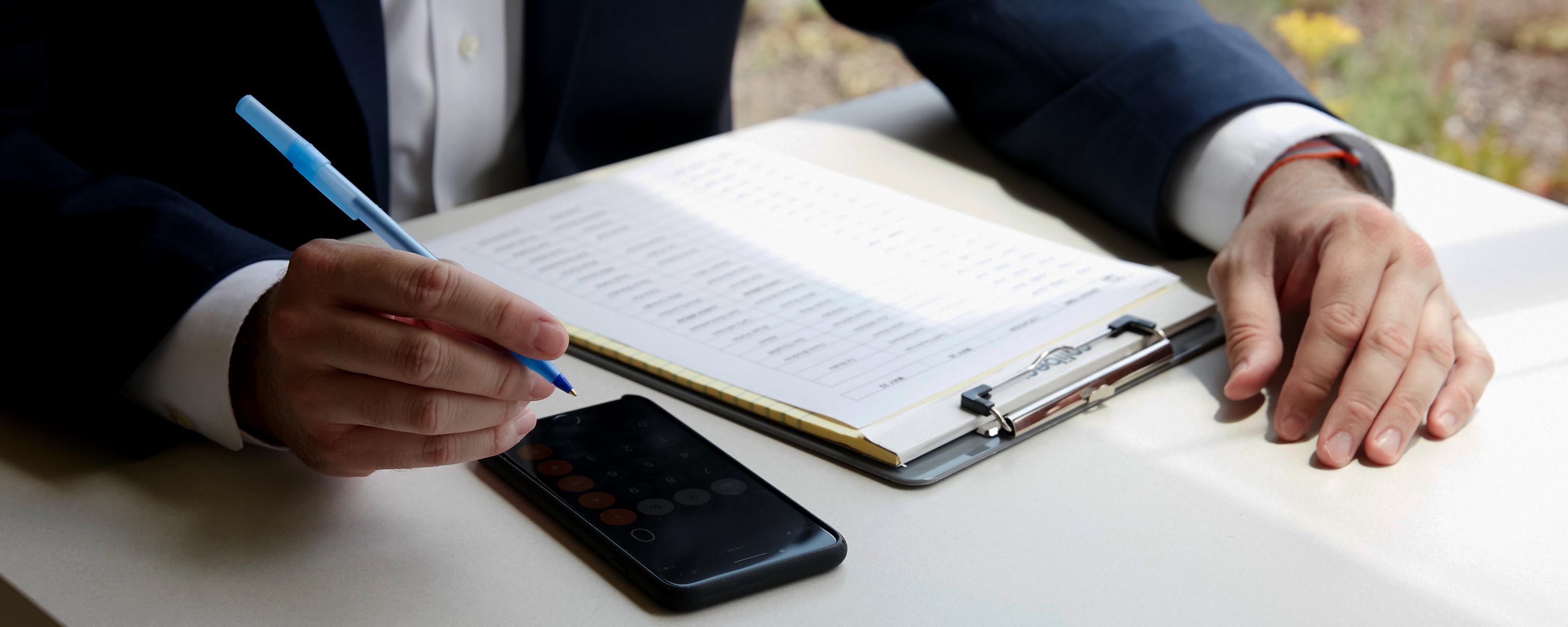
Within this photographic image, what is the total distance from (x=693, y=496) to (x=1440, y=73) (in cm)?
282

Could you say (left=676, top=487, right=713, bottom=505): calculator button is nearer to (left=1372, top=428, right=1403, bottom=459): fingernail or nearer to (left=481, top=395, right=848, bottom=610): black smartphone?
(left=481, top=395, right=848, bottom=610): black smartphone

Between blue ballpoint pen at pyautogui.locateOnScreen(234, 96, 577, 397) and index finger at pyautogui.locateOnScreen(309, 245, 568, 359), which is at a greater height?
blue ballpoint pen at pyautogui.locateOnScreen(234, 96, 577, 397)

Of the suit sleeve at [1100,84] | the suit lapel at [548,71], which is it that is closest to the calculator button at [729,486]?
the suit sleeve at [1100,84]

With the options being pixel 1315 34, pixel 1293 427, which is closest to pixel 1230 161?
pixel 1293 427

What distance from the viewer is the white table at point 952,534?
55 centimetres

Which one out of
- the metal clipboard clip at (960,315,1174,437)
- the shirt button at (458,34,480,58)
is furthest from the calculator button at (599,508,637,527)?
the shirt button at (458,34,480,58)

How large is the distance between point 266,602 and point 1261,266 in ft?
2.17

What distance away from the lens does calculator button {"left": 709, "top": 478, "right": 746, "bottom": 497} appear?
0.62 meters

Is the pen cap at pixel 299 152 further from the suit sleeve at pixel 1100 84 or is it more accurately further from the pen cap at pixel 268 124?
the suit sleeve at pixel 1100 84

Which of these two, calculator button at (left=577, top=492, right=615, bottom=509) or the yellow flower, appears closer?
calculator button at (left=577, top=492, right=615, bottom=509)

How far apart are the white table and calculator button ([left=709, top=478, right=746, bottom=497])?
3cm

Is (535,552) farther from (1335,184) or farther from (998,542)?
(1335,184)

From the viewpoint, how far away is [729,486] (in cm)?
62

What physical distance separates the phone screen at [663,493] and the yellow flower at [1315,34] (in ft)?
7.69
